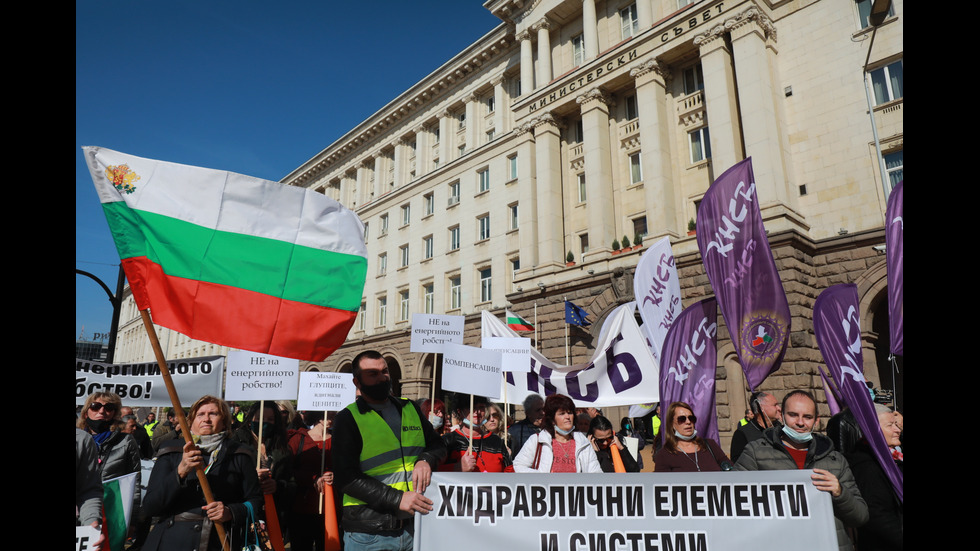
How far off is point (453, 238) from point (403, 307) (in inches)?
215

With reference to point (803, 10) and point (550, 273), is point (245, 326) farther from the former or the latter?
point (803, 10)

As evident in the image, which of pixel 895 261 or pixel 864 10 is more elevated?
pixel 864 10

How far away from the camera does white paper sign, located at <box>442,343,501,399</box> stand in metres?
5.25

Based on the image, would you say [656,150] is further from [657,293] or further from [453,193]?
[453,193]

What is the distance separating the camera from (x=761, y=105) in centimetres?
1762

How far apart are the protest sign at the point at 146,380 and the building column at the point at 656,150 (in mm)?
14734

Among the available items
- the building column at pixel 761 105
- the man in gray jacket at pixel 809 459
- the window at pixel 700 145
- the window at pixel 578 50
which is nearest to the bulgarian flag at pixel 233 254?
the man in gray jacket at pixel 809 459

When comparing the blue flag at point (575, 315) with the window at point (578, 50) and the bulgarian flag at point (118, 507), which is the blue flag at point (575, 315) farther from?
the bulgarian flag at point (118, 507)

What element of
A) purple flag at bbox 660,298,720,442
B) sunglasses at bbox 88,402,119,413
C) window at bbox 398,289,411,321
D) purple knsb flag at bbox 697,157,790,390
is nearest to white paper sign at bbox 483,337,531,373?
purple flag at bbox 660,298,720,442

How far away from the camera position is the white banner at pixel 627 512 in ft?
11.9

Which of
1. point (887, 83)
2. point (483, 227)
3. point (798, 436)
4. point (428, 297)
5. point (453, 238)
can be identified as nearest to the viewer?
point (798, 436)

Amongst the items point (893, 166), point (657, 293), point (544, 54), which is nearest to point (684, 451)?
point (657, 293)

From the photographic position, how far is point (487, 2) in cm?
2739
